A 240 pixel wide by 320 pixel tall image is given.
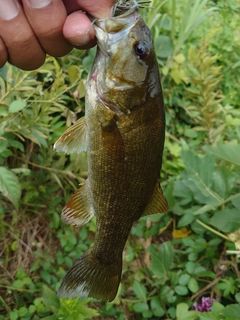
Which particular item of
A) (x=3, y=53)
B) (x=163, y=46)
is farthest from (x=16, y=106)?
(x=163, y=46)

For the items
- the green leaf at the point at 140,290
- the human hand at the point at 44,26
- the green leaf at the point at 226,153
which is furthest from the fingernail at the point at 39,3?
the green leaf at the point at 140,290

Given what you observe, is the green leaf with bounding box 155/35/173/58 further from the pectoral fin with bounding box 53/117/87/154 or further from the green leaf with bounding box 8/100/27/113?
the pectoral fin with bounding box 53/117/87/154

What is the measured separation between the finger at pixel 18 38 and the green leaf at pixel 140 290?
4.61ft

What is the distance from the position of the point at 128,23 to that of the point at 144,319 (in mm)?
1622

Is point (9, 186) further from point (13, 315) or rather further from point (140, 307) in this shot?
point (140, 307)

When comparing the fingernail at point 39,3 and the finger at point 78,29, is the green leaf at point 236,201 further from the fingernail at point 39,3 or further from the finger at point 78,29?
the fingernail at point 39,3

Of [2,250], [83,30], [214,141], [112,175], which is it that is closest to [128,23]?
[83,30]

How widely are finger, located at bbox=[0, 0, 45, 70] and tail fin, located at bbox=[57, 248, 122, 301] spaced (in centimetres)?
64

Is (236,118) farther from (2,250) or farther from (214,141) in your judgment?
(2,250)

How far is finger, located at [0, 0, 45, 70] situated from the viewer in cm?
108

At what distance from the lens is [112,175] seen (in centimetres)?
124

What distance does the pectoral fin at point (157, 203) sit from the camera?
129 centimetres

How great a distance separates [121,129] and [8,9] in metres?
0.42

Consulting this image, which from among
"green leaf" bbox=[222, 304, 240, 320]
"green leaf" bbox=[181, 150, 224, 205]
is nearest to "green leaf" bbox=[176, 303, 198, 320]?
"green leaf" bbox=[222, 304, 240, 320]
